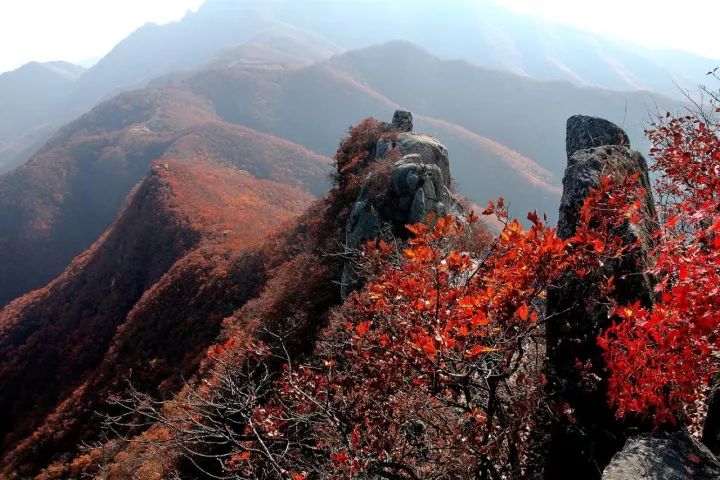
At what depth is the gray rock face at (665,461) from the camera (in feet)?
14.6

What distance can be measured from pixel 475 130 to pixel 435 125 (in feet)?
102

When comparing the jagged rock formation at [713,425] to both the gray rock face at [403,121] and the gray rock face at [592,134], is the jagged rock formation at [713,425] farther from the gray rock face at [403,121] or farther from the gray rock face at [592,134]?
the gray rock face at [403,121]

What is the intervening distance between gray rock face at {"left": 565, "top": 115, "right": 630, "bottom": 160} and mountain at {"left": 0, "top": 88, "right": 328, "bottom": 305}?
7422 cm

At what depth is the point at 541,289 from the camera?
4547mm

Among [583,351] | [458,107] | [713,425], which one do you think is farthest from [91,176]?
[458,107]

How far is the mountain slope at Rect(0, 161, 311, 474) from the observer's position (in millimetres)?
23547

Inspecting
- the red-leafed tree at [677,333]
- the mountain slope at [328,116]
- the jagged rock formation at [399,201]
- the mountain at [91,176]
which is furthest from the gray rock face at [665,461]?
the mountain slope at [328,116]

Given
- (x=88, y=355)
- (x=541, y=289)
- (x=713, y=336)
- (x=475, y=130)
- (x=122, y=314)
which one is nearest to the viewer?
(x=713, y=336)

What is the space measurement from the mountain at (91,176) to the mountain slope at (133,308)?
2982 cm

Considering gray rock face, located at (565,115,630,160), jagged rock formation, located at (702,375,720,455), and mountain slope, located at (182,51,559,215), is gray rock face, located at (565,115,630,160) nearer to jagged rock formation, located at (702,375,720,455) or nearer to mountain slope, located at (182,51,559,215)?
jagged rock formation, located at (702,375,720,455)

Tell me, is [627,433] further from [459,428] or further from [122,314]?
[122,314]

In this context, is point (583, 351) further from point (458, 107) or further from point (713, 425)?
point (458, 107)

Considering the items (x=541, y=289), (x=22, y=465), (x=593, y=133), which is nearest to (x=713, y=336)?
(x=541, y=289)

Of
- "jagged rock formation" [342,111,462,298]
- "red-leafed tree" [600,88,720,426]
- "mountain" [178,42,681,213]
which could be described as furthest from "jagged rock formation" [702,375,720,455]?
"mountain" [178,42,681,213]
